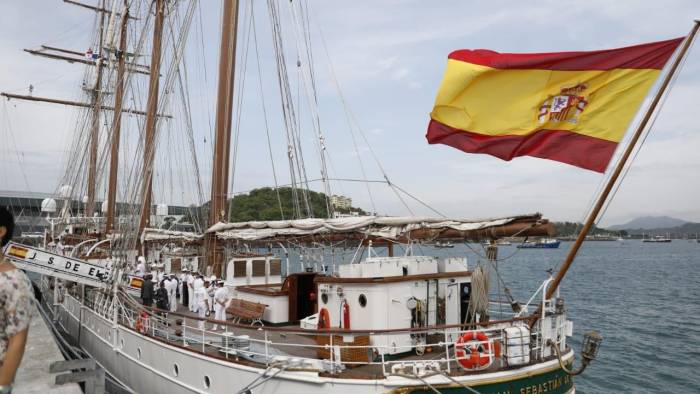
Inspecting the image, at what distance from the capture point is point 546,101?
8.55 meters

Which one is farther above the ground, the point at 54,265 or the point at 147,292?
the point at 54,265

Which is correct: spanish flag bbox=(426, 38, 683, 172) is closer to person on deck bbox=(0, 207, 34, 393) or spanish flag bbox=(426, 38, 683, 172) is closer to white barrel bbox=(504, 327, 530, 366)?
white barrel bbox=(504, 327, 530, 366)

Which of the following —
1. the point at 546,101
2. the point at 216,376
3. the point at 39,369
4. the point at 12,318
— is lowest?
the point at 216,376

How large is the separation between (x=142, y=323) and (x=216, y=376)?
4081mm

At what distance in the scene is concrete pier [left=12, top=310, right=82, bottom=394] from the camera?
929 centimetres

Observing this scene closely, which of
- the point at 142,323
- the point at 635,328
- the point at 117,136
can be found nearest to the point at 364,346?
the point at 142,323

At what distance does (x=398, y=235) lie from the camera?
12.1 metres

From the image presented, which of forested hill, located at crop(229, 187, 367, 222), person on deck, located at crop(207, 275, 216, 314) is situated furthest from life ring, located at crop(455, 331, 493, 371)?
forested hill, located at crop(229, 187, 367, 222)

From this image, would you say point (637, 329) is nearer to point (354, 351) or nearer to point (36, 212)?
point (354, 351)

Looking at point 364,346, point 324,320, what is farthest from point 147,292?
point 364,346

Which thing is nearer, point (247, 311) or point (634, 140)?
point (634, 140)

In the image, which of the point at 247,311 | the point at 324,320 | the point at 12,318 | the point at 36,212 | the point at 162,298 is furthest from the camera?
the point at 36,212

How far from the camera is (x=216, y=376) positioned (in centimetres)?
1070

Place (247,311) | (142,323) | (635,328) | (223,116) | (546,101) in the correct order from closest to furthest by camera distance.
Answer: (546,101)
(142,323)
(247,311)
(223,116)
(635,328)
